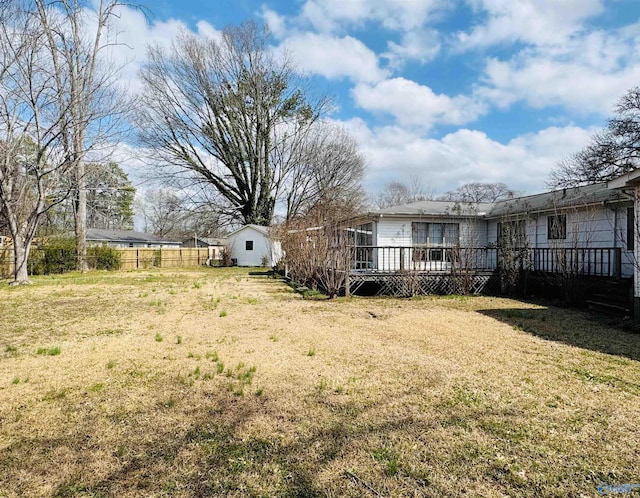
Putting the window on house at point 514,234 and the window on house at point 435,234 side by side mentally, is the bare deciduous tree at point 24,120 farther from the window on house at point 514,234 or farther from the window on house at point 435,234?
the window on house at point 514,234

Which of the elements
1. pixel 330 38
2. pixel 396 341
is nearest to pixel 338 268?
pixel 396 341

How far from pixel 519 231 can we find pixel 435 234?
9.60ft

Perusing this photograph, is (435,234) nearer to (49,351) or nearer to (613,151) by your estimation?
(49,351)

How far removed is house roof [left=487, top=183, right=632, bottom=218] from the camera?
9828mm

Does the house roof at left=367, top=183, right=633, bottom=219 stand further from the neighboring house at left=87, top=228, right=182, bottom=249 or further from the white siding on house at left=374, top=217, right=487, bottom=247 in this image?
the neighboring house at left=87, top=228, right=182, bottom=249

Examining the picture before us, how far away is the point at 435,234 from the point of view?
14.1 meters

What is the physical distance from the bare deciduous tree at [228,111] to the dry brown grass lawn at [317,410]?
71.5 ft

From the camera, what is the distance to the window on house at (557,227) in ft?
35.0

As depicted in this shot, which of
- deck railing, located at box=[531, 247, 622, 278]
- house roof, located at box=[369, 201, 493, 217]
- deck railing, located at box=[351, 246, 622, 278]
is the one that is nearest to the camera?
deck railing, located at box=[531, 247, 622, 278]

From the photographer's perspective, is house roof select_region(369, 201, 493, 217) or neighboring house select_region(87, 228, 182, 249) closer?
house roof select_region(369, 201, 493, 217)

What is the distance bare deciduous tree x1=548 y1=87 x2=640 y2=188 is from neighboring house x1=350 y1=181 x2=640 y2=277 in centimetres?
837

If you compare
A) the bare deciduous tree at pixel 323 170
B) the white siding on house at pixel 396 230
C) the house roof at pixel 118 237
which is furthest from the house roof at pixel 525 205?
the house roof at pixel 118 237

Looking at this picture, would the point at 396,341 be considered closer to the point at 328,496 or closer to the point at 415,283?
the point at 328,496

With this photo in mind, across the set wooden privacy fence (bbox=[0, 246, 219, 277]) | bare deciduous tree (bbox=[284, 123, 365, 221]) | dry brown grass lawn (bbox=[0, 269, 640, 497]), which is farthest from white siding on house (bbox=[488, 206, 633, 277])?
wooden privacy fence (bbox=[0, 246, 219, 277])
